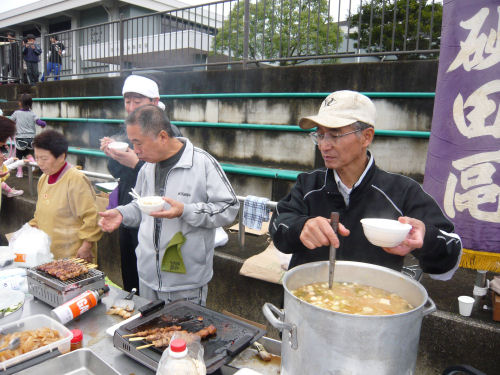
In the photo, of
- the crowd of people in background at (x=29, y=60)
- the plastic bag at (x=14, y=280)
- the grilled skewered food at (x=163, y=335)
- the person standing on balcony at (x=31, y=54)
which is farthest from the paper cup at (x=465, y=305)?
the person standing on balcony at (x=31, y=54)

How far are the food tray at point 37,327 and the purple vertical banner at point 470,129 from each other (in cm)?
285

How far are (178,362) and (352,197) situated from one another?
3.91 ft

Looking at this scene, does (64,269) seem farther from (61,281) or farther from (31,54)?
(31,54)

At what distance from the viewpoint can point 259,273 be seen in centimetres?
355

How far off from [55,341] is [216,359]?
0.77 m

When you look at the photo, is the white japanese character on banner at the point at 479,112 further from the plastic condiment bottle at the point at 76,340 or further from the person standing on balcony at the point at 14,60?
the person standing on balcony at the point at 14,60

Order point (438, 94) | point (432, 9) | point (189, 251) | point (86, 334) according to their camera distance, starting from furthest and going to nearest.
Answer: point (432, 9)
point (438, 94)
point (189, 251)
point (86, 334)

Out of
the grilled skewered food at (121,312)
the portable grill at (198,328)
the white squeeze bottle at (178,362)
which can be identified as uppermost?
the white squeeze bottle at (178,362)

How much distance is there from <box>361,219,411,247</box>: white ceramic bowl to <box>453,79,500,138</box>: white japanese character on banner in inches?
69.2

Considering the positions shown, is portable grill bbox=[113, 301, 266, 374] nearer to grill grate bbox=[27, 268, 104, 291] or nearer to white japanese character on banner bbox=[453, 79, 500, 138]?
grill grate bbox=[27, 268, 104, 291]

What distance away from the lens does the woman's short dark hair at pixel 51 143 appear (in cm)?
330

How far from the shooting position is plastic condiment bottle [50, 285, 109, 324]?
1858 mm

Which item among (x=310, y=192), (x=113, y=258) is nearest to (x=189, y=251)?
(x=310, y=192)

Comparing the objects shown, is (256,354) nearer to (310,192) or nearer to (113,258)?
(310,192)
